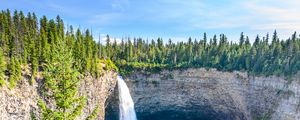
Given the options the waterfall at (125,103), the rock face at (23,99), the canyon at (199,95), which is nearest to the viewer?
the rock face at (23,99)

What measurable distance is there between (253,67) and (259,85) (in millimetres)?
4660

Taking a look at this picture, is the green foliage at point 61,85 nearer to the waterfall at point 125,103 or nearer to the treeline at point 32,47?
the treeline at point 32,47

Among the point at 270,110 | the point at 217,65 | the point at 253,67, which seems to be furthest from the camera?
the point at 217,65

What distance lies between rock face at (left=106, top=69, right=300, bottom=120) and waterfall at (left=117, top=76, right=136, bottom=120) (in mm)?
1409

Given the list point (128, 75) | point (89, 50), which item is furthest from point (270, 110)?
point (89, 50)

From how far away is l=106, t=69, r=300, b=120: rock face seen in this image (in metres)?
65.4

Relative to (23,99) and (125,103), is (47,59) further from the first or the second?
(125,103)

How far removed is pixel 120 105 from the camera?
71750mm

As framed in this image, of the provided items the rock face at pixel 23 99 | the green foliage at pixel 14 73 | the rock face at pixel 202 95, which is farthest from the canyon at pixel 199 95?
the green foliage at pixel 14 73

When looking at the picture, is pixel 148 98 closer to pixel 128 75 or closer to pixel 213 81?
pixel 128 75

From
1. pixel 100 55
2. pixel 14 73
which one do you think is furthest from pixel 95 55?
pixel 14 73

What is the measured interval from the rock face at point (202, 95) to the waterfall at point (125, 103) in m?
1.41

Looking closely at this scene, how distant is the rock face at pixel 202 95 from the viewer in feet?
215

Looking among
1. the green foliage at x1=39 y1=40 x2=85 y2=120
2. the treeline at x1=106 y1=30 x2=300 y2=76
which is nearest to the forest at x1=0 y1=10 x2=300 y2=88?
the treeline at x1=106 y1=30 x2=300 y2=76
